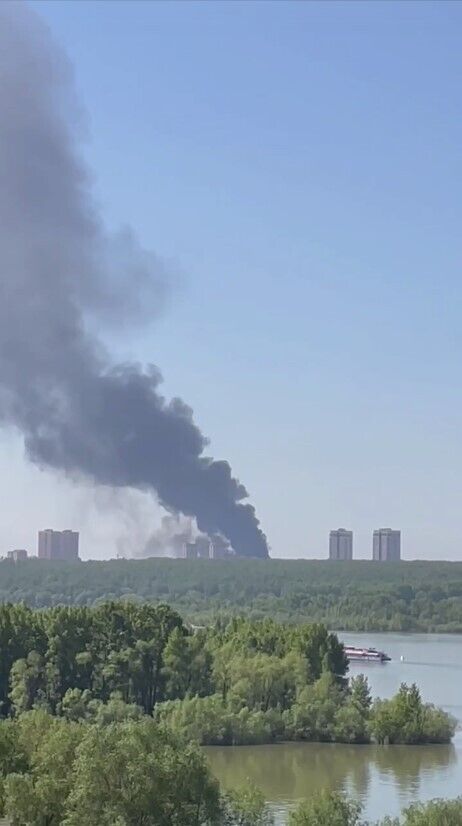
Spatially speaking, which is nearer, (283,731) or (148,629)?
(283,731)

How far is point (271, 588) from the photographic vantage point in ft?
250

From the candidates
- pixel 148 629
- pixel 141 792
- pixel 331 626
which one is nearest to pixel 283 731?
pixel 148 629

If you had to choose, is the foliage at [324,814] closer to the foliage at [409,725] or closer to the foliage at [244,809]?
the foliage at [244,809]

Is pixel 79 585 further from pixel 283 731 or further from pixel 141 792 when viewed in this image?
pixel 141 792

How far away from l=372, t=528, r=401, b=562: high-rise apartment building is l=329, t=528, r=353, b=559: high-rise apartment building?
171 centimetres

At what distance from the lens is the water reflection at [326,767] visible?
824 inches

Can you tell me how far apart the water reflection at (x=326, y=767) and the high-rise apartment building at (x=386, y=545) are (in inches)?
3319

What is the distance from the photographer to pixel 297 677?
27.7 meters

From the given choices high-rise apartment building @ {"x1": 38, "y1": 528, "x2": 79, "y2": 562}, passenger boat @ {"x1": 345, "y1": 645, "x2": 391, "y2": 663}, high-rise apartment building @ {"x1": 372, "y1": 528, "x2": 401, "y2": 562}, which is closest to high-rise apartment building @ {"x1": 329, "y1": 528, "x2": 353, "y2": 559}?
high-rise apartment building @ {"x1": 372, "y1": 528, "x2": 401, "y2": 562}

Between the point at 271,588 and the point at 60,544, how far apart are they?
2640 cm

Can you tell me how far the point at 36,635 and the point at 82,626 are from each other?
83cm

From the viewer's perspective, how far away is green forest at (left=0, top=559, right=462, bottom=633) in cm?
6481

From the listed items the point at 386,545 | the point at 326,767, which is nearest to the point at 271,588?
the point at 386,545

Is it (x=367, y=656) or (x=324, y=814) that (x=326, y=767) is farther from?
(x=367, y=656)
